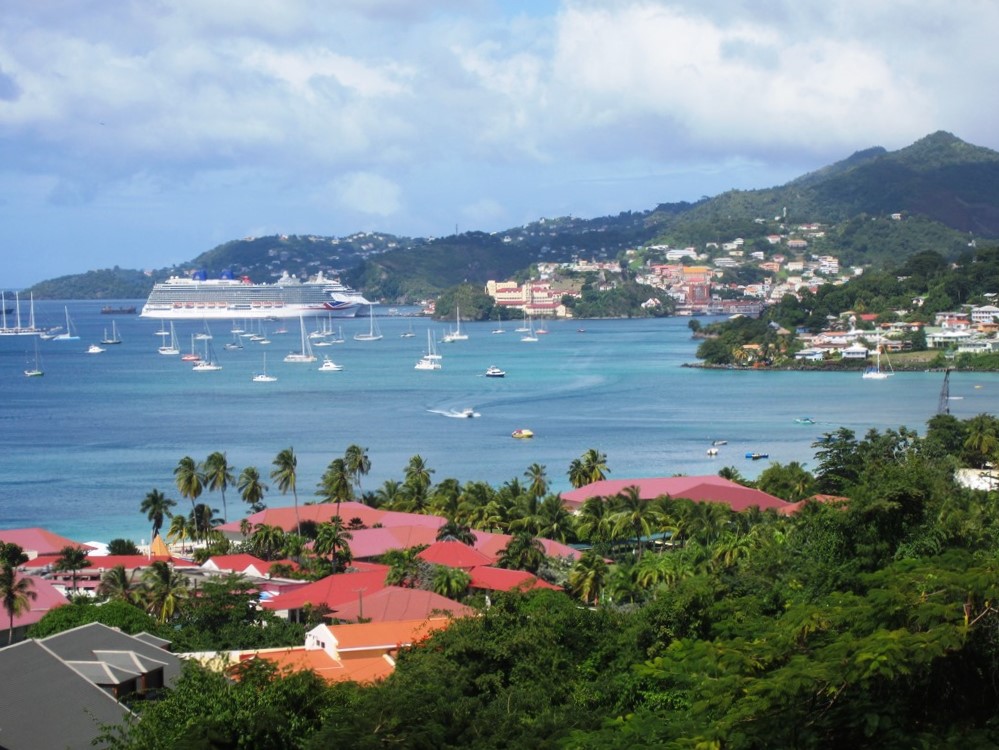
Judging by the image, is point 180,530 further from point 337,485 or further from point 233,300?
point 233,300

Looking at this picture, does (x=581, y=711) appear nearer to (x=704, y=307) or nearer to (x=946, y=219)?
(x=704, y=307)

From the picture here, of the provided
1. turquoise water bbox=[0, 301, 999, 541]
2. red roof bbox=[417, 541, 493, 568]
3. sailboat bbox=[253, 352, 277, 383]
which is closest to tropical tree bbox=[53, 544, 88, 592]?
red roof bbox=[417, 541, 493, 568]

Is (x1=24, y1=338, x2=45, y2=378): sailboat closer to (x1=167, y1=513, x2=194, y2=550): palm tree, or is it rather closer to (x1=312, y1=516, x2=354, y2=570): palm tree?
(x1=167, y1=513, x2=194, y2=550): palm tree

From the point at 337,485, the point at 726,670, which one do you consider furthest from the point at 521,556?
the point at 726,670

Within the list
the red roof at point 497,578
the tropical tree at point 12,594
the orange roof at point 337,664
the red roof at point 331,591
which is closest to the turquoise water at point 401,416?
the red roof at point 331,591

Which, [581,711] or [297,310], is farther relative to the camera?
[297,310]

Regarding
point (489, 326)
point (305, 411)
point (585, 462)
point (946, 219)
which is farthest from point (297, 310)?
point (946, 219)
